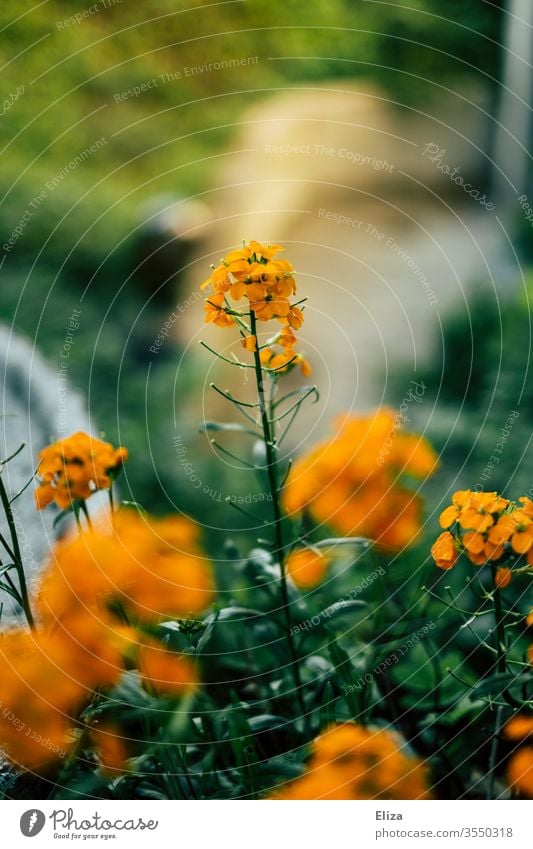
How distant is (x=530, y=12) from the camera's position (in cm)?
127

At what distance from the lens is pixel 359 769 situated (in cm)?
60

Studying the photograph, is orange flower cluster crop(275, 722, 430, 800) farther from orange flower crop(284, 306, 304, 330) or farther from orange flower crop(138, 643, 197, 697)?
orange flower crop(284, 306, 304, 330)

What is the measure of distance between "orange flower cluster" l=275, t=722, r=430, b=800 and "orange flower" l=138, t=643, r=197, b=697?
101mm

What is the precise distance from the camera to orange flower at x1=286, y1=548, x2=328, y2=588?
2.21ft

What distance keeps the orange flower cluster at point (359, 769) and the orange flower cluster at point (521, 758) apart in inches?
2.6

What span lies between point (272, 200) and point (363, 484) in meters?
0.85

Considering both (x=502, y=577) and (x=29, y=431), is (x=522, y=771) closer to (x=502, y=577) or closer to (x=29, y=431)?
(x=502, y=577)

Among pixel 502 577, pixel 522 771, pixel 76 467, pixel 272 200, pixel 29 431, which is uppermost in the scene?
pixel 272 200

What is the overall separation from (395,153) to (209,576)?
0.89 m

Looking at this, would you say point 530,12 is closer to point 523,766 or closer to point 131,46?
point 131,46

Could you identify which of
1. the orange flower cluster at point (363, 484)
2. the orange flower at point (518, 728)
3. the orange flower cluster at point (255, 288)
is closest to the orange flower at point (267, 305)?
the orange flower cluster at point (255, 288)

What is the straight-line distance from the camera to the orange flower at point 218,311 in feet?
1.76

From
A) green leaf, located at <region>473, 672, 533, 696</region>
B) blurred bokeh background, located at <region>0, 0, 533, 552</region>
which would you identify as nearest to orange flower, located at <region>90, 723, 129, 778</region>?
green leaf, located at <region>473, 672, 533, 696</region>

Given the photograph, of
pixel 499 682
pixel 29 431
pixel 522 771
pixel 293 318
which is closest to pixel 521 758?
pixel 522 771
